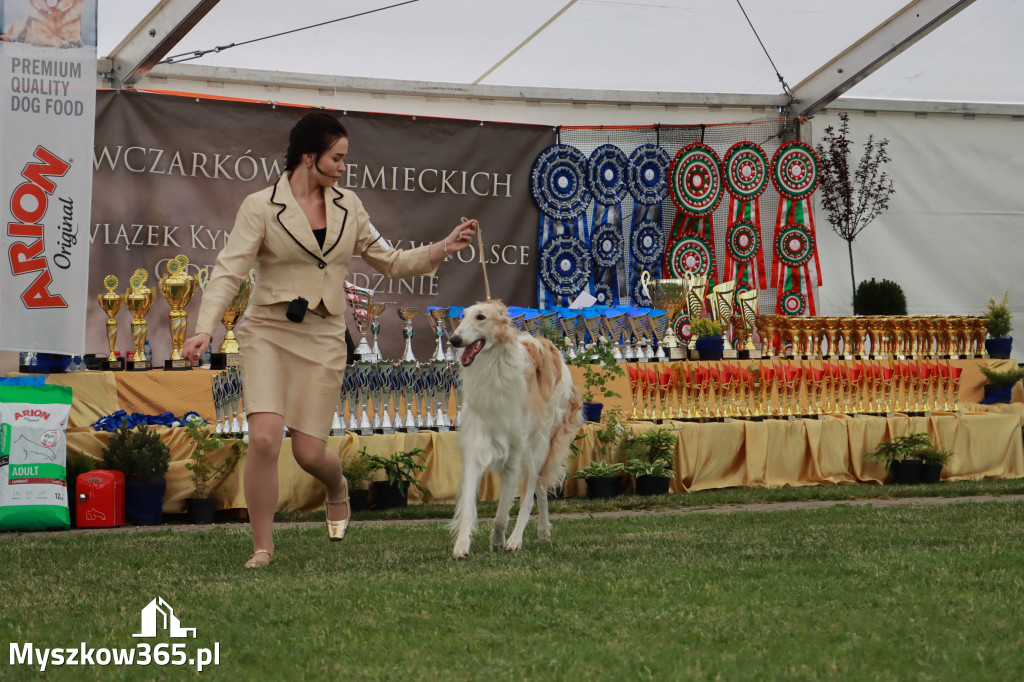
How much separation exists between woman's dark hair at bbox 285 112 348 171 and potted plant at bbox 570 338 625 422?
4.17 metres

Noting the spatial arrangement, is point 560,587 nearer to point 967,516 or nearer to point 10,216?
point 967,516

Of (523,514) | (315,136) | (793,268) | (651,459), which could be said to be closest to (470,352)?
(523,514)

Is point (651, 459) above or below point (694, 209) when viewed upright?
below

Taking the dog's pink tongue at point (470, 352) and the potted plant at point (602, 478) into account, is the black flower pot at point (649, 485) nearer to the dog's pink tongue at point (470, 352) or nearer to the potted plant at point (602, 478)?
the potted plant at point (602, 478)

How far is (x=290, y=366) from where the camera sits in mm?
4676

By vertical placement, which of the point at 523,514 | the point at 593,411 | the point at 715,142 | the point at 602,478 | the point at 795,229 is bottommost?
the point at 523,514

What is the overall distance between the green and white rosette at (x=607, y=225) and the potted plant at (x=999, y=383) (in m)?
3.53

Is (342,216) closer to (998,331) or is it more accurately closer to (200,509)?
(200,509)

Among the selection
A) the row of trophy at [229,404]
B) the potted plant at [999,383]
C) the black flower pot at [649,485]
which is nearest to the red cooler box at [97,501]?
the row of trophy at [229,404]

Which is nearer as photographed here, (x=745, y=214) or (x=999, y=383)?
(x=999, y=383)

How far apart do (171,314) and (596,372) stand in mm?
3237

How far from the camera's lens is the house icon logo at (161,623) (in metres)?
3.31

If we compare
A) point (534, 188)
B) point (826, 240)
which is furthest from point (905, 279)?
point (534, 188)

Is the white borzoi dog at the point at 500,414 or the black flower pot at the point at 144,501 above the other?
the white borzoi dog at the point at 500,414
